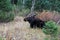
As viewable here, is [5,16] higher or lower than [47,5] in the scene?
higher

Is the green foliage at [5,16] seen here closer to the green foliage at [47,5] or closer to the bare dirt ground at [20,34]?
the bare dirt ground at [20,34]

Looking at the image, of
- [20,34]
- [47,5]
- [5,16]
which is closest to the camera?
[20,34]

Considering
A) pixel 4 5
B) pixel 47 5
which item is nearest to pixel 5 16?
pixel 4 5

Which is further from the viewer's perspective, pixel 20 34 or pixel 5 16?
pixel 5 16

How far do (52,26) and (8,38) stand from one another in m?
1.62

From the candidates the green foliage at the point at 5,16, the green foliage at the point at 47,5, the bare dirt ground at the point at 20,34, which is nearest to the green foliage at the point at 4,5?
the green foliage at the point at 5,16

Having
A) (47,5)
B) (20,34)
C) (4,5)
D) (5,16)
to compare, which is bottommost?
(47,5)

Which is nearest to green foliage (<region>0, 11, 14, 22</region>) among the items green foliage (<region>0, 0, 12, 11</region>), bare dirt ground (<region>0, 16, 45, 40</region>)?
green foliage (<region>0, 0, 12, 11</region>)

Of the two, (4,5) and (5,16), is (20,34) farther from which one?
(4,5)

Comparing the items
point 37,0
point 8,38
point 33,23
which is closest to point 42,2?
point 37,0

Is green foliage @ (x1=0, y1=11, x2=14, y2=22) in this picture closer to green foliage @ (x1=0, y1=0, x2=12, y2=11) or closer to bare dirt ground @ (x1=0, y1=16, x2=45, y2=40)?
green foliage @ (x1=0, y1=0, x2=12, y2=11)

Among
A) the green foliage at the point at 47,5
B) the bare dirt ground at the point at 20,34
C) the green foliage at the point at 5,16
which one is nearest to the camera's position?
the bare dirt ground at the point at 20,34

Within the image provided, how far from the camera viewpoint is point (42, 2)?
22.6 metres

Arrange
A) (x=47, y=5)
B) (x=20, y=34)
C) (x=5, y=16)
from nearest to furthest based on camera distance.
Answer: (x=20, y=34)
(x=5, y=16)
(x=47, y=5)
